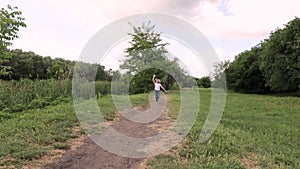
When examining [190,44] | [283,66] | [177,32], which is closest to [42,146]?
[190,44]

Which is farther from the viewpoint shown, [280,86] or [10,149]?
[280,86]

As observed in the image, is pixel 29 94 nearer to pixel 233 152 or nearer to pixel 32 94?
pixel 32 94

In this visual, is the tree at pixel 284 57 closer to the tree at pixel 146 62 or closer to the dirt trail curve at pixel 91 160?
the tree at pixel 146 62

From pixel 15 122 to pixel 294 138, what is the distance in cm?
826

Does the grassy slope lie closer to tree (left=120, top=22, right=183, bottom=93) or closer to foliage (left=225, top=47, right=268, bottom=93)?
tree (left=120, top=22, right=183, bottom=93)

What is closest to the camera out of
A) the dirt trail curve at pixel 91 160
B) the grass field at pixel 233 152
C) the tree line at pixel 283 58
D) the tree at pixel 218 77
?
the dirt trail curve at pixel 91 160

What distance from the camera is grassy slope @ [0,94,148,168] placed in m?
5.62

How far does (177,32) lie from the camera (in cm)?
962

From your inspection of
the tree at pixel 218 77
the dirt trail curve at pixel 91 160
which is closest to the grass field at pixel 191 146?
the dirt trail curve at pixel 91 160

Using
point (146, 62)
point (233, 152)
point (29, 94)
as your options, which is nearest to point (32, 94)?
point (29, 94)

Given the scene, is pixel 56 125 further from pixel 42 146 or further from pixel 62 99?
pixel 62 99

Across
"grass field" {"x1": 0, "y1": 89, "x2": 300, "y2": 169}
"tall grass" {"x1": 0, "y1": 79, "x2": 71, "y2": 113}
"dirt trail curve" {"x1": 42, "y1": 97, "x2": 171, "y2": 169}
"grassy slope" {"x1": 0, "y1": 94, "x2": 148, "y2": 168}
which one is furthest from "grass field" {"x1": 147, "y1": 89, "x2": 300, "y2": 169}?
"tall grass" {"x1": 0, "y1": 79, "x2": 71, "y2": 113}

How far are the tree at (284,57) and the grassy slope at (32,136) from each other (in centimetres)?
2296

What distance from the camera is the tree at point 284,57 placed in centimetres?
2806
